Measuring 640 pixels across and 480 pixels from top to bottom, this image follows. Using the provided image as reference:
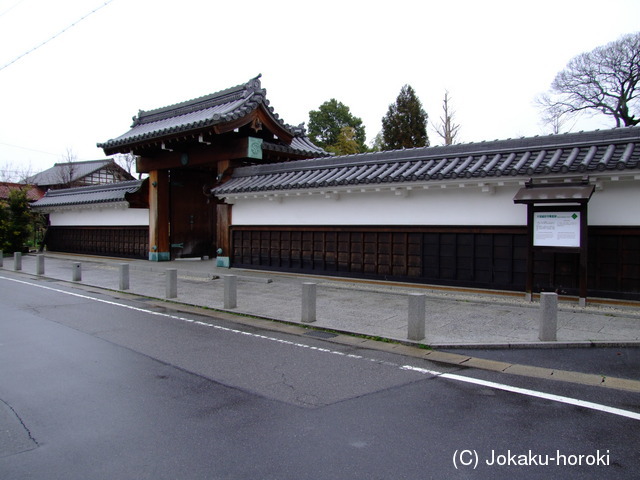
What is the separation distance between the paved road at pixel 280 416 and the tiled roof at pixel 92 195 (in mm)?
17331

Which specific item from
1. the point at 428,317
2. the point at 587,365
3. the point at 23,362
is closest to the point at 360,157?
the point at 428,317

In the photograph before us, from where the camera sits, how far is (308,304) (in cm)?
912

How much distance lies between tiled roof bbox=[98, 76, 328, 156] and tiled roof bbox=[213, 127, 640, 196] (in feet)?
8.93

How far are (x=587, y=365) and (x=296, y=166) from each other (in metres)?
11.9

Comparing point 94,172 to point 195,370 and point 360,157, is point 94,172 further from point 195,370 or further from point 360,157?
point 195,370

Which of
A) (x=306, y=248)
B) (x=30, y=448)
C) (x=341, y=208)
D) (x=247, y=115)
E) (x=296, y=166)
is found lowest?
(x=30, y=448)

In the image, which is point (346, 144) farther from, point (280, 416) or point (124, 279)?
point (280, 416)

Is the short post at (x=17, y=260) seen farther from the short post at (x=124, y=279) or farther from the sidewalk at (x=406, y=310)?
the short post at (x=124, y=279)

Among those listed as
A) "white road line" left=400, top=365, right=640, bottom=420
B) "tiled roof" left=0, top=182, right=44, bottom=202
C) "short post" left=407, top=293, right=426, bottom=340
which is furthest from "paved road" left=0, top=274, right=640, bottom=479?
"tiled roof" left=0, top=182, right=44, bottom=202

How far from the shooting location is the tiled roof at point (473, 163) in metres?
9.81

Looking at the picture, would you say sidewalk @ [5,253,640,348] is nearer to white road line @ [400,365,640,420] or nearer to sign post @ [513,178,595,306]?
sign post @ [513,178,595,306]

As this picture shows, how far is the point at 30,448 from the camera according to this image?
3.89 meters

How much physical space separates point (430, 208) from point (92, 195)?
22318mm

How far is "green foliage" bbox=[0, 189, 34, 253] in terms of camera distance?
27.7 metres
